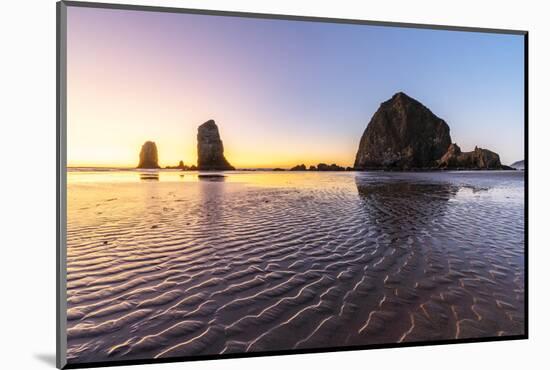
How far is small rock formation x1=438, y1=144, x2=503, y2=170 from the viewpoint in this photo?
22.0 ft

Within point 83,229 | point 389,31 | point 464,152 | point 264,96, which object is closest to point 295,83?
point 264,96

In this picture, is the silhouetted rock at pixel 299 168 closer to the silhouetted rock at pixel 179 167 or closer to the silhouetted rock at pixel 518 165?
the silhouetted rock at pixel 179 167

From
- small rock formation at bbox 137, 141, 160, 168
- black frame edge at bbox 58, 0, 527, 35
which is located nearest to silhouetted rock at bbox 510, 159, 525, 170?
black frame edge at bbox 58, 0, 527, 35

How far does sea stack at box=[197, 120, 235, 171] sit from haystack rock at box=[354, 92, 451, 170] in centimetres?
301

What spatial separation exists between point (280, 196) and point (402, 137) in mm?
3776

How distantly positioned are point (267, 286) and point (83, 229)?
3759mm

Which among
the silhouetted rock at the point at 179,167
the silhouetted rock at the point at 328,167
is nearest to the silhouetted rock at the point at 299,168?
the silhouetted rock at the point at 328,167

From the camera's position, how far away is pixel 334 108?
28.0ft

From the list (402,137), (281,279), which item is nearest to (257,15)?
(281,279)

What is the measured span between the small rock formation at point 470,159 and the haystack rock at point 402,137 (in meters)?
0.19

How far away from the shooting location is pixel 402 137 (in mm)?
8906

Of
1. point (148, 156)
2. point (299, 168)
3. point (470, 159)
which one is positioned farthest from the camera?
point (299, 168)

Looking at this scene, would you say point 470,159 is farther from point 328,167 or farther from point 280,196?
point 280,196
